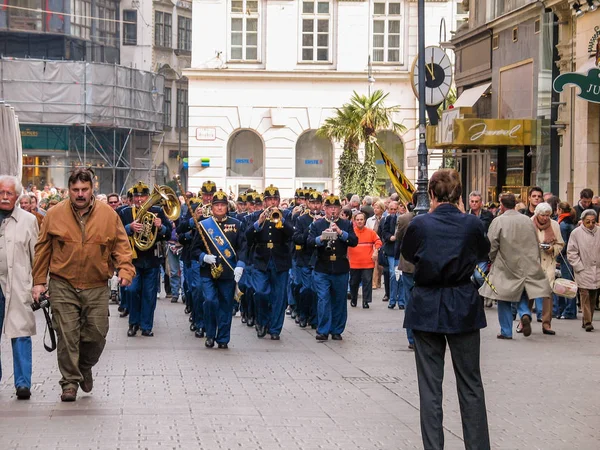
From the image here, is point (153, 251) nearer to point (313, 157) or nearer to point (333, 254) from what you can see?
point (333, 254)

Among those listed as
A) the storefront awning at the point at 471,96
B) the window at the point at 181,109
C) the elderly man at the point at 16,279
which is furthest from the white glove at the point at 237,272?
the window at the point at 181,109

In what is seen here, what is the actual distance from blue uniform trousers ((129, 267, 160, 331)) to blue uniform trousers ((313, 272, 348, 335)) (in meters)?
2.20

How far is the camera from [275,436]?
8.90 m

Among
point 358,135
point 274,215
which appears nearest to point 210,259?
point 274,215

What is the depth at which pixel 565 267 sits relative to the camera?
62.0 feet

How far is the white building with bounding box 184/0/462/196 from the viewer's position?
48375 millimetres

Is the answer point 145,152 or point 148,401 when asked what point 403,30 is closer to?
point 145,152

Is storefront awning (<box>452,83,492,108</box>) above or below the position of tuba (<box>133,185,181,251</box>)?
above

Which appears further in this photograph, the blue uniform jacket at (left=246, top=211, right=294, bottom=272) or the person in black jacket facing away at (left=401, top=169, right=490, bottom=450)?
the blue uniform jacket at (left=246, top=211, right=294, bottom=272)

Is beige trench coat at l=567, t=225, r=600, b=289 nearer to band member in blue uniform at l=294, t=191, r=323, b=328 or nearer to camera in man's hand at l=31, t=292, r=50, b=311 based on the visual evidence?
band member in blue uniform at l=294, t=191, r=323, b=328

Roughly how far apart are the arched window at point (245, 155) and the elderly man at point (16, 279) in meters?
38.3

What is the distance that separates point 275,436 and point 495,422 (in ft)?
6.28

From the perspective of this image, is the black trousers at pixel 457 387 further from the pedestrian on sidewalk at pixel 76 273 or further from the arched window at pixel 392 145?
the arched window at pixel 392 145

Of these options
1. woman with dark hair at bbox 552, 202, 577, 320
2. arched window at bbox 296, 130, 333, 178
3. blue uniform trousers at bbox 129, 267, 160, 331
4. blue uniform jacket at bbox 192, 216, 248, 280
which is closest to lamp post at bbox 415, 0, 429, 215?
woman with dark hair at bbox 552, 202, 577, 320
